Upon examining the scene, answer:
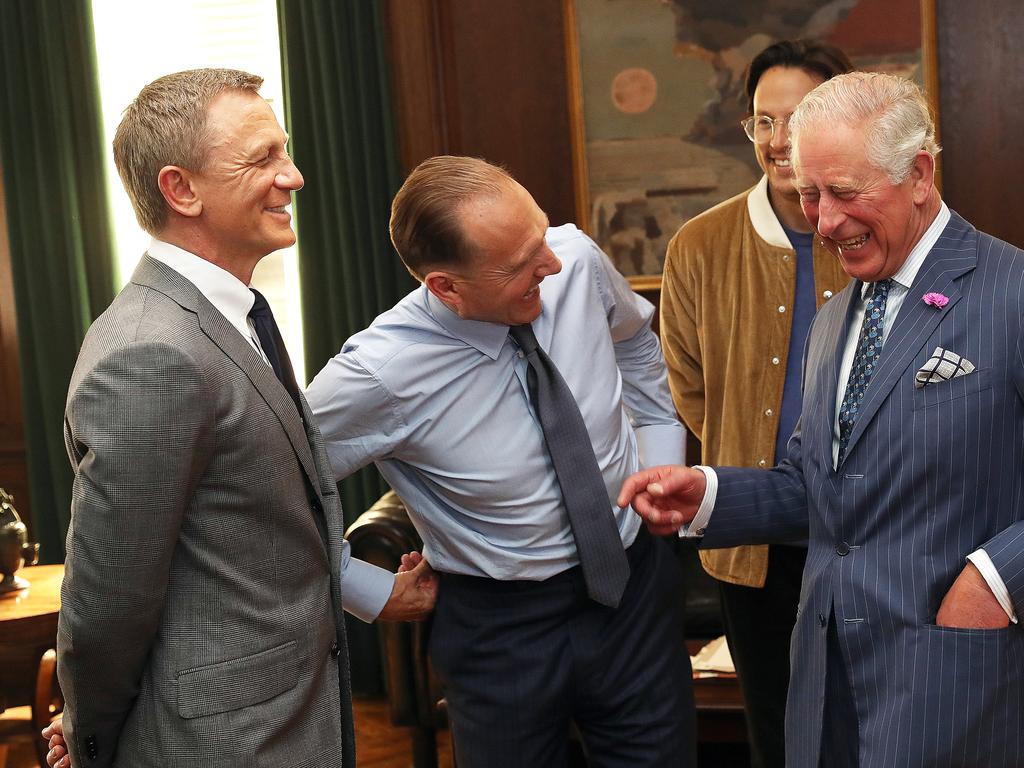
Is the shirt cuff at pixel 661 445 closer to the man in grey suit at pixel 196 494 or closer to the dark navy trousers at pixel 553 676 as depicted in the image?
the dark navy trousers at pixel 553 676

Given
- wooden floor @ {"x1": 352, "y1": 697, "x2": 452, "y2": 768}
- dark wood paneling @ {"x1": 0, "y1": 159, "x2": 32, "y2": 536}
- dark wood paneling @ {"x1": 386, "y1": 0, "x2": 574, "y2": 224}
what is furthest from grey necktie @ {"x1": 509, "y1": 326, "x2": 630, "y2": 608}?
dark wood paneling @ {"x1": 0, "y1": 159, "x2": 32, "y2": 536}

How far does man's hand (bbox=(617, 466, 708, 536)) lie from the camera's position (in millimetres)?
2184

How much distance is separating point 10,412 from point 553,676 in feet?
13.2

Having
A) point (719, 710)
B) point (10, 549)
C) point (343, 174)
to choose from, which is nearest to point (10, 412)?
point (10, 549)

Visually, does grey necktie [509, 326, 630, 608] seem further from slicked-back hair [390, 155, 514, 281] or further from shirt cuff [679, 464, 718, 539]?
slicked-back hair [390, 155, 514, 281]

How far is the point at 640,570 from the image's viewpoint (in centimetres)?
238

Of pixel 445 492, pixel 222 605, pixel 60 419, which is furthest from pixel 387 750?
pixel 222 605

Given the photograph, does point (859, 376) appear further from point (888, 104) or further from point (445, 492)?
point (445, 492)

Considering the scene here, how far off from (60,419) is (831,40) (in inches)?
146

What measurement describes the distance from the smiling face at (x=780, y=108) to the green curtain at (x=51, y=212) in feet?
11.2

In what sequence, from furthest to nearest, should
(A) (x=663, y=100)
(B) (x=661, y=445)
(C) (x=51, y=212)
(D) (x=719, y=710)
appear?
(C) (x=51, y=212) < (A) (x=663, y=100) < (D) (x=719, y=710) < (B) (x=661, y=445)

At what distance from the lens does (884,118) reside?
184cm

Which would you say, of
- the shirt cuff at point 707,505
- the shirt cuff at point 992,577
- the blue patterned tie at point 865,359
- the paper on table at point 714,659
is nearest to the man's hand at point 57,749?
the shirt cuff at point 707,505

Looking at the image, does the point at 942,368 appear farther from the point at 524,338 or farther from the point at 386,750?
the point at 386,750
